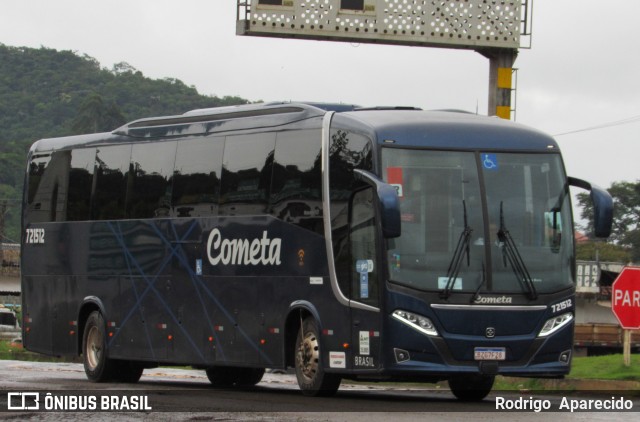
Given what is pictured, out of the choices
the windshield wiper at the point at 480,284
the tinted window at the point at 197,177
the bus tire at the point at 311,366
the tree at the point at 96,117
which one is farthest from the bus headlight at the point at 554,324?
the tree at the point at 96,117

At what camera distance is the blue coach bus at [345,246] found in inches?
668

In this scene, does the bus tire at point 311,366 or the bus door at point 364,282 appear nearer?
the bus door at point 364,282

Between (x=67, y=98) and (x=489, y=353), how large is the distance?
533 ft

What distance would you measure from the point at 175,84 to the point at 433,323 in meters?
160

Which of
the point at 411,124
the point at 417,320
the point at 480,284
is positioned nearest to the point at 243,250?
the point at 411,124

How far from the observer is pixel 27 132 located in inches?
6353

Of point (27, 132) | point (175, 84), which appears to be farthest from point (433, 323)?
A: point (175, 84)

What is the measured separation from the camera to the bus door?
17.1 metres

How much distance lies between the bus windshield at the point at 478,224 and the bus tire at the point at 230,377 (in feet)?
21.9

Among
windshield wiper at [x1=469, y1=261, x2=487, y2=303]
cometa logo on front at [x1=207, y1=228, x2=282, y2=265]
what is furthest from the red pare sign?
windshield wiper at [x1=469, y1=261, x2=487, y2=303]

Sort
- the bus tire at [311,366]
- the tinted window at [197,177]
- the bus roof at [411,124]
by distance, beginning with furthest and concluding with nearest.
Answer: the tinted window at [197,177]
the bus tire at [311,366]
the bus roof at [411,124]

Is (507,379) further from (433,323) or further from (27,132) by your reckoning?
(27,132)

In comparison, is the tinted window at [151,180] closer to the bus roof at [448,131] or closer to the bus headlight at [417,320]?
the bus roof at [448,131]

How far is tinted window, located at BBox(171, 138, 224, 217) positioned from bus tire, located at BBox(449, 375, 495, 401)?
4140mm
